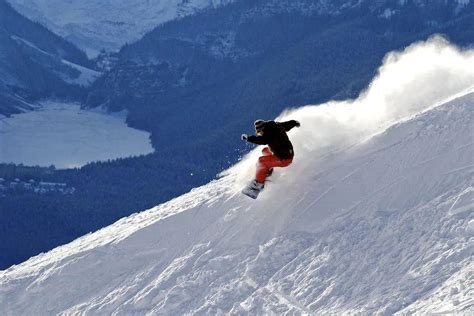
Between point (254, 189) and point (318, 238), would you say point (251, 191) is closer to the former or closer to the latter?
point (254, 189)

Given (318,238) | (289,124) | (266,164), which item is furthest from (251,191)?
(318,238)

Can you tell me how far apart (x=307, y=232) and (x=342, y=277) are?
6.08 ft

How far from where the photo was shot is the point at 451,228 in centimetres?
1525

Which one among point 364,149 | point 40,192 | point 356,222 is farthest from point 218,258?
point 40,192

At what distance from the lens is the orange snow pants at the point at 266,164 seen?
61.4 feet

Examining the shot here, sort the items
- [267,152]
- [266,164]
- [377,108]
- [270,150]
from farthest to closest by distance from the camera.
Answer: [377,108] < [267,152] < [270,150] < [266,164]

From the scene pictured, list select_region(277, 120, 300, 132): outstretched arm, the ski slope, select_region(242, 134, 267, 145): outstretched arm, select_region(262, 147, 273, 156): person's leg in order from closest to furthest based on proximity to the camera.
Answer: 1. the ski slope
2. select_region(242, 134, 267, 145): outstretched arm
3. select_region(262, 147, 273, 156): person's leg
4. select_region(277, 120, 300, 132): outstretched arm

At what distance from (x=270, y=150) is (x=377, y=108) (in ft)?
12.2

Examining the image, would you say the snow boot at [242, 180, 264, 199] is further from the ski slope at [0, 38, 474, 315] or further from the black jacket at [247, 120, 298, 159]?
the black jacket at [247, 120, 298, 159]

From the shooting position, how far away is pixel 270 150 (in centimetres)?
1894

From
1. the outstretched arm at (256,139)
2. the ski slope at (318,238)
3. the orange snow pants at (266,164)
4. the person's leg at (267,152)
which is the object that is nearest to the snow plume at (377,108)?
the ski slope at (318,238)

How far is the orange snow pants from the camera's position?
18719 mm

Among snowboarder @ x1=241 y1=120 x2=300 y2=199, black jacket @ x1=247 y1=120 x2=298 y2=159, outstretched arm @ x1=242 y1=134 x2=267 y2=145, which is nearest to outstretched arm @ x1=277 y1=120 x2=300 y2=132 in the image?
snowboarder @ x1=241 y1=120 x2=300 y2=199

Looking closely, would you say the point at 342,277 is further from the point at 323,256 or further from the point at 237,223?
the point at 237,223
